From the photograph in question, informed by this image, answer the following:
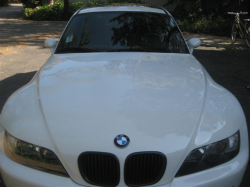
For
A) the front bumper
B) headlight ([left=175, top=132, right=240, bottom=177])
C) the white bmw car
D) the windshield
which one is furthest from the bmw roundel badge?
the windshield

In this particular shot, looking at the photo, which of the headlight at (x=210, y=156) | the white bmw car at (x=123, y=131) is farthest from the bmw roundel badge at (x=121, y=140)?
the headlight at (x=210, y=156)

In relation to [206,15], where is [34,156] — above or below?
above

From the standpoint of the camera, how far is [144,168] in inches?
73.5

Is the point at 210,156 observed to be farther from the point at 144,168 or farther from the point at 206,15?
the point at 206,15

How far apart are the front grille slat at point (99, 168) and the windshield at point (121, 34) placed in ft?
5.98

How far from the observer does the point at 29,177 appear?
Result: 1914mm

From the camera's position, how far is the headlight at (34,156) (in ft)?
6.33

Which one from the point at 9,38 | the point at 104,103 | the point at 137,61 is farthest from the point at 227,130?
the point at 9,38

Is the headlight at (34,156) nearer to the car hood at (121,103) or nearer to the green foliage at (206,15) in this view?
the car hood at (121,103)

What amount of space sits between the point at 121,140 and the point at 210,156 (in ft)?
2.11

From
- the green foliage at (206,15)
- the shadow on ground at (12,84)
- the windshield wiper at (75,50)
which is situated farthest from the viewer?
the green foliage at (206,15)

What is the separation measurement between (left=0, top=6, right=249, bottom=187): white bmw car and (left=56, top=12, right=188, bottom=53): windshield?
75cm

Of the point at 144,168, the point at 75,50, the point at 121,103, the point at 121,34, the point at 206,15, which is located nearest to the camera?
the point at 144,168

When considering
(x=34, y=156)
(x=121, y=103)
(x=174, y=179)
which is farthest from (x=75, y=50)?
(x=174, y=179)
